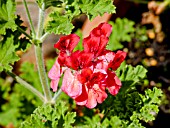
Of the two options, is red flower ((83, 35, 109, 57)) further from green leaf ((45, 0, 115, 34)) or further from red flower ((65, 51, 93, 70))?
green leaf ((45, 0, 115, 34))

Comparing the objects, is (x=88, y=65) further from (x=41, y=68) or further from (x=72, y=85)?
(x=41, y=68)

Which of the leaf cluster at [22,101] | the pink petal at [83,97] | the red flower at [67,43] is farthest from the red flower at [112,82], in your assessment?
the leaf cluster at [22,101]

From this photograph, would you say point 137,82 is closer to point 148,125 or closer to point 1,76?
point 148,125

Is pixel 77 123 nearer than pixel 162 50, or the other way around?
pixel 77 123

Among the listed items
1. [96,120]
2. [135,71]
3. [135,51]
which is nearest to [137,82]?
[135,71]

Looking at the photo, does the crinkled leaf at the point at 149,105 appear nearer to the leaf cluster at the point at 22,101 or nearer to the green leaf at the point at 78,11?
the green leaf at the point at 78,11

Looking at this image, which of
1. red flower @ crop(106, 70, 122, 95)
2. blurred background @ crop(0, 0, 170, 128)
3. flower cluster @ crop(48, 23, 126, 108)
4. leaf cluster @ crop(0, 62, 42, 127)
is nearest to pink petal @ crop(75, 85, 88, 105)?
flower cluster @ crop(48, 23, 126, 108)
